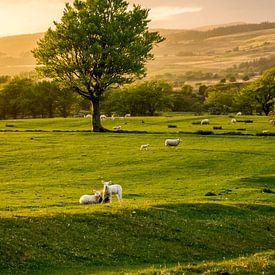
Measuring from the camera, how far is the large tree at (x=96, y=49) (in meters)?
77.0

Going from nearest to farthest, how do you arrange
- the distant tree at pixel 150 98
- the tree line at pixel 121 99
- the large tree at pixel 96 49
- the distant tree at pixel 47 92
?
the large tree at pixel 96 49, the tree line at pixel 121 99, the distant tree at pixel 150 98, the distant tree at pixel 47 92

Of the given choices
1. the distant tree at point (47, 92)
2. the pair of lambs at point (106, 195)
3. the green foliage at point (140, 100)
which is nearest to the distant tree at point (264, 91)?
the green foliage at point (140, 100)

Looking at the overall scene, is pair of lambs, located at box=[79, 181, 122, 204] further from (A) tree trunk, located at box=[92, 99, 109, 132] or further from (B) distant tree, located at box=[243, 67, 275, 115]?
(B) distant tree, located at box=[243, 67, 275, 115]

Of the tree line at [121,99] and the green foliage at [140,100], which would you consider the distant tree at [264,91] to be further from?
the green foliage at [140,100]

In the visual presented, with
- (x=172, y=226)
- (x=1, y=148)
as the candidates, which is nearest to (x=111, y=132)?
(x=1, y=148)

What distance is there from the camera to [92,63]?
78.6 meters

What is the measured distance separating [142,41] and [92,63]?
8741 millimetres

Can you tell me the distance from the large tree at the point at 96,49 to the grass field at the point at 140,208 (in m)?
17.2

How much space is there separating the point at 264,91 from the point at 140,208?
346ft

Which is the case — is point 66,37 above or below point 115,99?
above

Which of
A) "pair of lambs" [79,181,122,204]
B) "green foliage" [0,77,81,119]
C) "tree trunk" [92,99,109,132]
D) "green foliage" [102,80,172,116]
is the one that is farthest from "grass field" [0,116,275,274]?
"green foliage" [0,77,81,119]

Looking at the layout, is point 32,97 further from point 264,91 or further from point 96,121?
point 96,121

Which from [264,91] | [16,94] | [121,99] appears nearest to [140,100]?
[121,99]

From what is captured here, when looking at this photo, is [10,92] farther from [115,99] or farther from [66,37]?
[66,37]
